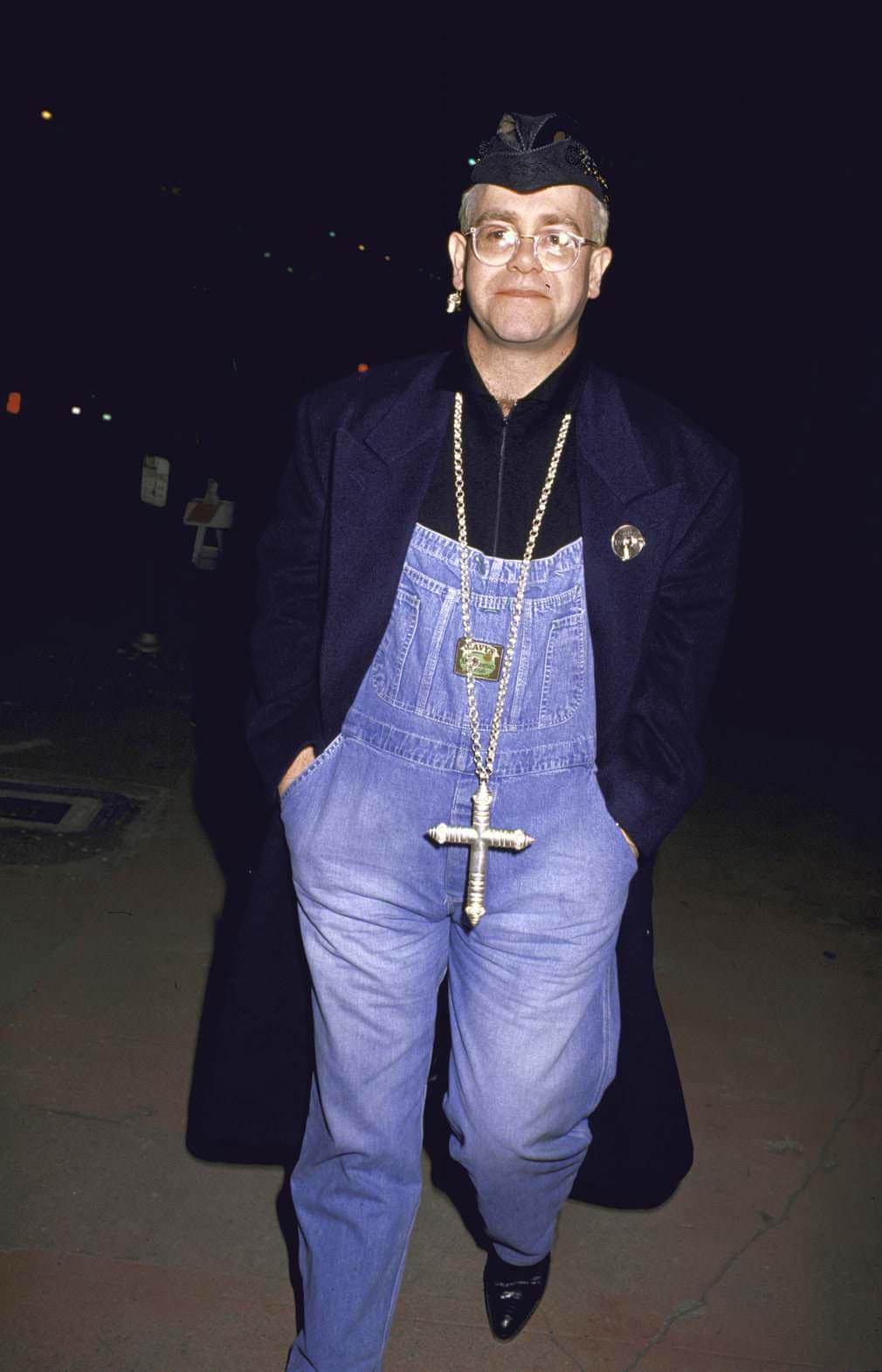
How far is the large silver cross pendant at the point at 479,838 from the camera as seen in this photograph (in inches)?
76.9

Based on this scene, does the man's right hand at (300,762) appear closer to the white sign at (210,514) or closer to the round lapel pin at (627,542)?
the round lapel pin at (627,542)

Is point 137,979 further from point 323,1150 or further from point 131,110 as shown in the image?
point 131,110

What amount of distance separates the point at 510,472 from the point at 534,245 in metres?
0.42

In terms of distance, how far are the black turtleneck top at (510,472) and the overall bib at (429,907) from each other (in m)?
0.05

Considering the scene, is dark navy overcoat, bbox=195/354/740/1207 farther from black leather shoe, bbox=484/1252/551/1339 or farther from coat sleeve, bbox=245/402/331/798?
black leather shoe, bbox=484/1252/551/1339

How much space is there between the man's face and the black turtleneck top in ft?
0.31

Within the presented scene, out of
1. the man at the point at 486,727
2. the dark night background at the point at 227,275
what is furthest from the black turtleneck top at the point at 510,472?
the dark night background at the point at 227,275

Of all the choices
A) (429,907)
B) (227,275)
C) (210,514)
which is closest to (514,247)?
(429,907)

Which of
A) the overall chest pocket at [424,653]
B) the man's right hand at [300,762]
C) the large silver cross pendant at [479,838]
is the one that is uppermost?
the overall chest pocket at [424,653]

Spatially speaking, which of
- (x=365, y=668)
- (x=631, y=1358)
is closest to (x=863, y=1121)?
(x=631, y=1358)

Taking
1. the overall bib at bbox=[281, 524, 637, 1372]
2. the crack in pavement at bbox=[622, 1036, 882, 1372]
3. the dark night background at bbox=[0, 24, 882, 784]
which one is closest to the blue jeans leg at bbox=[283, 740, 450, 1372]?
the overall bib at bbox=[281, 524, 637, 1372]

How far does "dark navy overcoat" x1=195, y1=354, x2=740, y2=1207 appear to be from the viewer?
2076mm

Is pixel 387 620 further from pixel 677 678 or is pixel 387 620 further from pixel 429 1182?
pixel 429 1182

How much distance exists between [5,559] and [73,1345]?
27.5 ft
